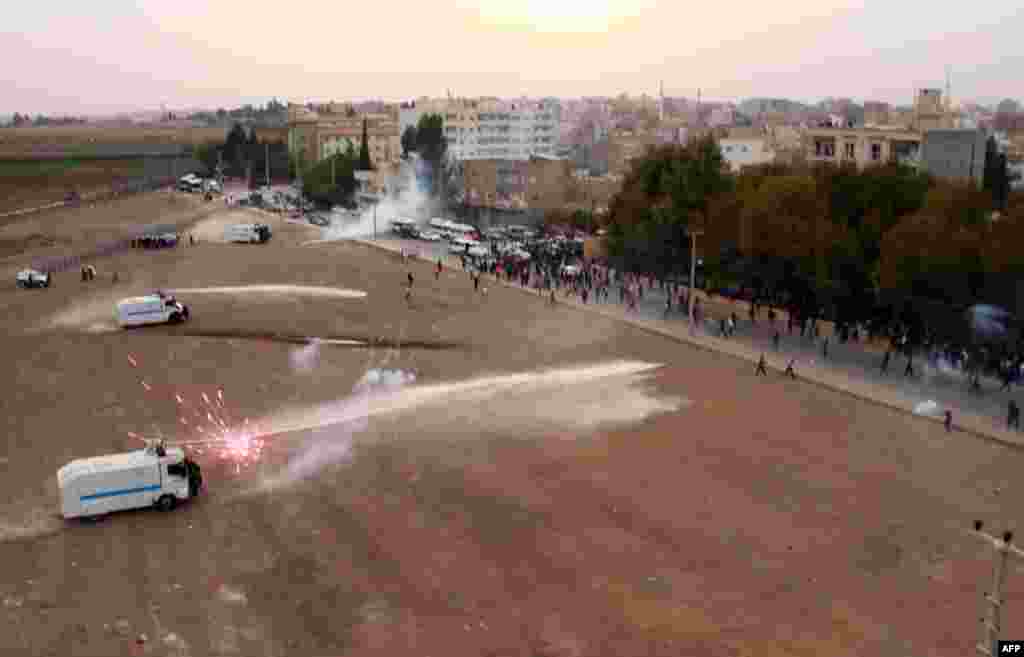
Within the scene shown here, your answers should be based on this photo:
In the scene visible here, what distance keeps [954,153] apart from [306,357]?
35958 mm

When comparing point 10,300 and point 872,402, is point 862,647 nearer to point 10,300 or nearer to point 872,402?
point 872,402

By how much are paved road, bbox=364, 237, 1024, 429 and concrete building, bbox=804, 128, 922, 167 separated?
19.1 meters

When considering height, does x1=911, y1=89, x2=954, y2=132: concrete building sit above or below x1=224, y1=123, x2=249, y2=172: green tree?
above

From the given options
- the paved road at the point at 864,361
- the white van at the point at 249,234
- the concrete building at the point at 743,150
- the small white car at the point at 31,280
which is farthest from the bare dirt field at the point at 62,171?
the paved road at the point at 864,361

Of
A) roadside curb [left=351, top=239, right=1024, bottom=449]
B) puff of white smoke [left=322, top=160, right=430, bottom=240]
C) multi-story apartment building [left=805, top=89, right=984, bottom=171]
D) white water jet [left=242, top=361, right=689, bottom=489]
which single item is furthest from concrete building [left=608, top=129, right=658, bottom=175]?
white water jet [left=242, top=361, right=689, bottom=489]

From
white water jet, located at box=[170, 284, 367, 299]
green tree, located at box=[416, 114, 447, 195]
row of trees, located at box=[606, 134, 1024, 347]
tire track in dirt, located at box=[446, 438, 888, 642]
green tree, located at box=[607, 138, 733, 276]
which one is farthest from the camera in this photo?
green tree, located at box=[416, 114, 447, 195]

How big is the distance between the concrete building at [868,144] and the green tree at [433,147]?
1184 inches

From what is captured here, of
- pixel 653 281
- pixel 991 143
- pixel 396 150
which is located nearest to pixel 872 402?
pixel 653 281

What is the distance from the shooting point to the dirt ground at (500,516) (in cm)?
1362

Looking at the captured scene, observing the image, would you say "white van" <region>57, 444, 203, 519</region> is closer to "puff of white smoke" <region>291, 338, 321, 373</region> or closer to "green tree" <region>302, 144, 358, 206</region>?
"puff of white smoke" <region>291, 338, 321, 373</region>

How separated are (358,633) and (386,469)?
6.15 metres

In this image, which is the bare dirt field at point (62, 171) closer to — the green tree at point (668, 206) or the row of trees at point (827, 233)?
the green tree at point (668, 206)

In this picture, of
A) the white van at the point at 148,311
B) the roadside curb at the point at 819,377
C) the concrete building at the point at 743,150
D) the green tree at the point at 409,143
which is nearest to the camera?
the roadside curb at the point at 819,377

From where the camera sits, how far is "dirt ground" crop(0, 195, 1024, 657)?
1362 cm
